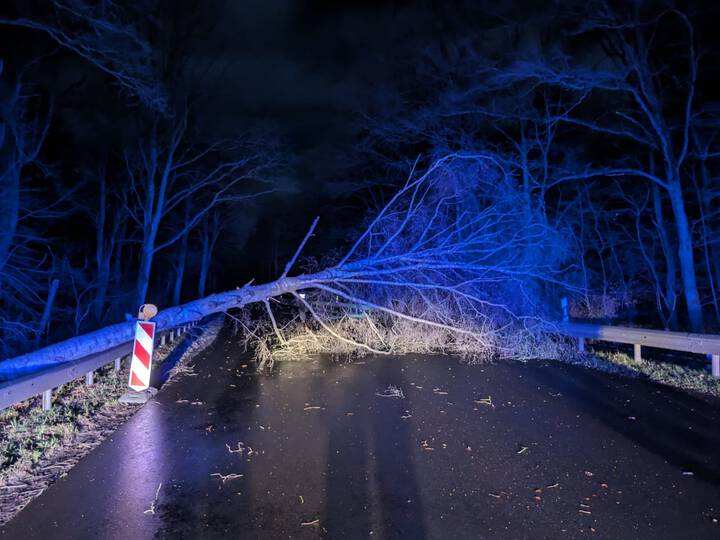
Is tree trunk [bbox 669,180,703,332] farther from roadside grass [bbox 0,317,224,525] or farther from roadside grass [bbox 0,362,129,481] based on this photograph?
roadside grass [bbox 0,362,129,481]

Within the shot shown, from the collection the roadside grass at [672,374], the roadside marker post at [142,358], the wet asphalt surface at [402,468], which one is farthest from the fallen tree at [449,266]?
the wet asphalt surface at [402,468]

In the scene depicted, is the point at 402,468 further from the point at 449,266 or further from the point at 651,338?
the point at 651,338

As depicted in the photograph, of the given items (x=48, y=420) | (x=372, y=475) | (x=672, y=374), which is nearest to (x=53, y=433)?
(x=48, y=420)

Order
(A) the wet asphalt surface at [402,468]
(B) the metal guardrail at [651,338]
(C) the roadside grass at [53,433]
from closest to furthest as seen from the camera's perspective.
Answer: (A) the wet asphalt surface at [402,468]
(C) the roadside grass at [53,433]
(B) the metal guardrail at [651,338]

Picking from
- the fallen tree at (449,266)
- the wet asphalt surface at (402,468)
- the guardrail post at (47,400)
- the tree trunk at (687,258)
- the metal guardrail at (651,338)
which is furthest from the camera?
the tree trunk at (687,258)

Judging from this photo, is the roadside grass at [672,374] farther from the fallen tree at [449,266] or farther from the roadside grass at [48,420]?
the roadside grass at [48,420]

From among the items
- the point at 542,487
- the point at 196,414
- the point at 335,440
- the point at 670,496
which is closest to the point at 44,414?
the point at 196,414

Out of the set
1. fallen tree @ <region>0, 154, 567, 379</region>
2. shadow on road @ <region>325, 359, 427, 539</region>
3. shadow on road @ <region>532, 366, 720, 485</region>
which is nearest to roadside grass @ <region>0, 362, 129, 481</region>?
→ fallen tree @ <region>0, 154, 567, 379</region>

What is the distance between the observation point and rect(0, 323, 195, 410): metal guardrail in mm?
4891

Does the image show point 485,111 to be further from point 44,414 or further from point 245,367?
point 44,414

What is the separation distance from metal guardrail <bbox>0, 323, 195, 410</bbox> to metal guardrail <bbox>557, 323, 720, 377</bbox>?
8722mm

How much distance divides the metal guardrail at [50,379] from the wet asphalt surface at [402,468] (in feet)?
3.38

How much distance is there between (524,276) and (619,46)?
7646 mm

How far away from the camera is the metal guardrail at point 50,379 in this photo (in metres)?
4.89
